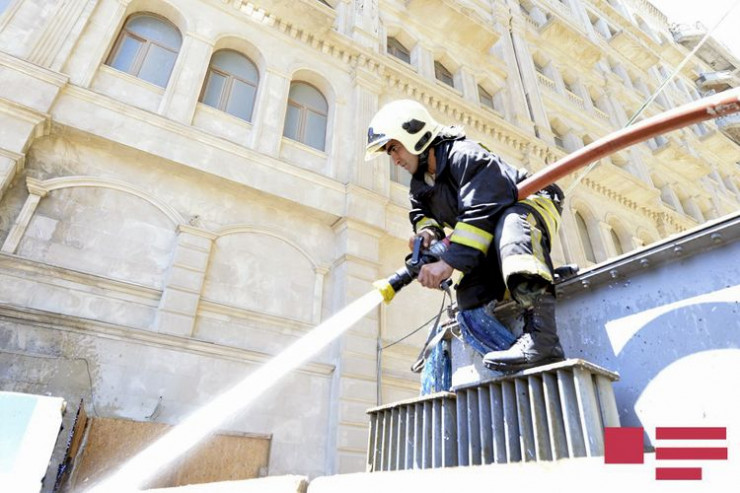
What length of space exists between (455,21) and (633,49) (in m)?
14.6

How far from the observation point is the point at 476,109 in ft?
43.0

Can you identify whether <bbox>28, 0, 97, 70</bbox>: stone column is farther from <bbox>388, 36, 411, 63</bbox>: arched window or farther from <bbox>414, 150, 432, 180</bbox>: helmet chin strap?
<bbox>388, 36, 411, 63</bbox>: arched window

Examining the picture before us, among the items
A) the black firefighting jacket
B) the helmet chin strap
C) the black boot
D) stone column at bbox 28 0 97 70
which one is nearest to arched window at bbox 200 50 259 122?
stone column at bbox 28 0 97 70

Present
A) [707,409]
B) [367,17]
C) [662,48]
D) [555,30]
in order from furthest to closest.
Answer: [662,48] → [555,30] → [367,17] → [707,409]

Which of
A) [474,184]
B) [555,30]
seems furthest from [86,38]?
[555,30]

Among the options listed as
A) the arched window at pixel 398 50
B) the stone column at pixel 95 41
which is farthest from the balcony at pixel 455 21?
the stone column at pixel 95 41

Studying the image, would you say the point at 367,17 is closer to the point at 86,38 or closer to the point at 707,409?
the point at 86,38

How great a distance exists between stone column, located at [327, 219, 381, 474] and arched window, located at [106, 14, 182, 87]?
15.6 feet

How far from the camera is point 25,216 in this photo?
6203 mm

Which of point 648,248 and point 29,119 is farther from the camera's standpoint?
point 29,119

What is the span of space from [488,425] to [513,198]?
4.22 feet

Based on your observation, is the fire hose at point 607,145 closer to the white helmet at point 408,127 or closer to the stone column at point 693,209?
the white helmet at point 408,127

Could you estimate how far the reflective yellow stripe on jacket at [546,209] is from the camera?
8.75ft

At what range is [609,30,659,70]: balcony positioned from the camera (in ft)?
74.3
